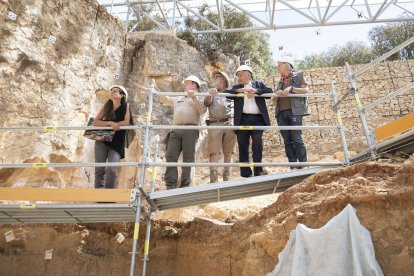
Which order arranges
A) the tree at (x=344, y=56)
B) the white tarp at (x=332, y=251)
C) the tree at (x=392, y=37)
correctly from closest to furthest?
1. the white tarp at (x=332, y=251)
2. the tree at (x=392, y=37)
3. the tree at (x=344, y=56)

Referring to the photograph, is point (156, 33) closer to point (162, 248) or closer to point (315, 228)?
point (162, 248)

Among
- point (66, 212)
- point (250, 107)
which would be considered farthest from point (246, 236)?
point (66, 212)

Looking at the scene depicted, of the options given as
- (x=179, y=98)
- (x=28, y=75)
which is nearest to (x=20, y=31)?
(x=28, y=75)

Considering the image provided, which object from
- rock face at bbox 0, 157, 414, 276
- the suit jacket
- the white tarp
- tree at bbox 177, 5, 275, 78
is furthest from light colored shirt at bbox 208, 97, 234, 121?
tree at bbox 177, 5, 275, 78

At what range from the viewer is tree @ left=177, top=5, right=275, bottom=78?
1149 centimetres

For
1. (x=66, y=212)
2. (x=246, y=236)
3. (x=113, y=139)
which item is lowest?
(x=246, y=236)

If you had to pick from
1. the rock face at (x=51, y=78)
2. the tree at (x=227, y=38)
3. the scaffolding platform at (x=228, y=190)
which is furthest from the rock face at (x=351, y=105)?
the scaffolding platform at (x=228, y=190)

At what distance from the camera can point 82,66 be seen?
8.15 m

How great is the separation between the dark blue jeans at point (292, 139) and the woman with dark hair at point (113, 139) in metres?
2.06

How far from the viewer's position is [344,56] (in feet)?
65.8

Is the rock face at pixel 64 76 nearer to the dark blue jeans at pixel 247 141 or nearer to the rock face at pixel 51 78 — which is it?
the rock face at pixel 51 78

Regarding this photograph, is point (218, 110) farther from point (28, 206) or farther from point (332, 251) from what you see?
point (332, 251)

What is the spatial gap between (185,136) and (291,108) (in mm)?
1457

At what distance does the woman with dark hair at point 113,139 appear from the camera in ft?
15.4
